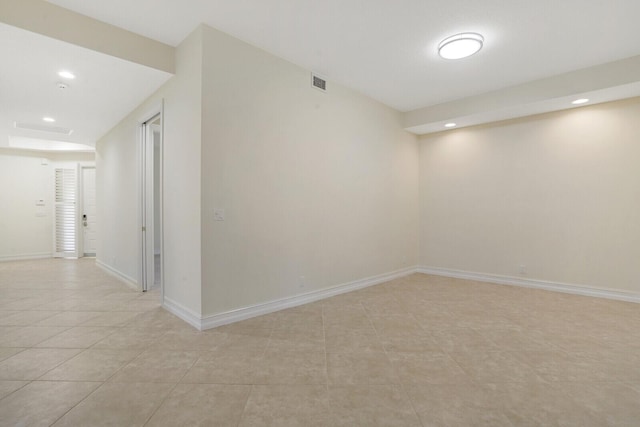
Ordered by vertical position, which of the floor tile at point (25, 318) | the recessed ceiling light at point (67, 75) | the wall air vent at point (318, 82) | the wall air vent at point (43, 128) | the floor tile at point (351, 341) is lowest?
the floor tile at point (351, 341)

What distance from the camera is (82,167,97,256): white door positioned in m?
7.50

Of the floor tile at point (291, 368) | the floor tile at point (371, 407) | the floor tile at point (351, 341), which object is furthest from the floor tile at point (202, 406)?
the floor tile at point (351, 341)

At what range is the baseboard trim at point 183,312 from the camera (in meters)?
2.86

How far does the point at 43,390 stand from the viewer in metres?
1.90

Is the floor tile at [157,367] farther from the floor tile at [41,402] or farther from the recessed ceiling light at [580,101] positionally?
the recessed ceiling light at [580,101]

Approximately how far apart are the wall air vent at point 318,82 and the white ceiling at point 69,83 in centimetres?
174

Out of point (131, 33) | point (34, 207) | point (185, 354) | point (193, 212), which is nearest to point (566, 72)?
point (193, 212)

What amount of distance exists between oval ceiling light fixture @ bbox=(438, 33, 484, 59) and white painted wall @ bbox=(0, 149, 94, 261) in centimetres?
886

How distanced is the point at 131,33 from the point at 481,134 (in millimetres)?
5246

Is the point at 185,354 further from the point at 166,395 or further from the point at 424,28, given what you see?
the point at 424,28

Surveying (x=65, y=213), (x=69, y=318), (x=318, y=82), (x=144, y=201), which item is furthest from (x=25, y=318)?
(x=65, y=213)

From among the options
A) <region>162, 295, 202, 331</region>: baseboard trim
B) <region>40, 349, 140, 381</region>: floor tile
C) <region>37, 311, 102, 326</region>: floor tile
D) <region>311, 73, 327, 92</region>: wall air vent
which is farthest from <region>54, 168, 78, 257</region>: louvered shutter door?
<region>311, 73, 327, 92</region>: wall air vent

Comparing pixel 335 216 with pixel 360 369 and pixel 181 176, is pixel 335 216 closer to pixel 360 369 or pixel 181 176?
pixel 181 176

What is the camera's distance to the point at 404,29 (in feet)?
9.50
